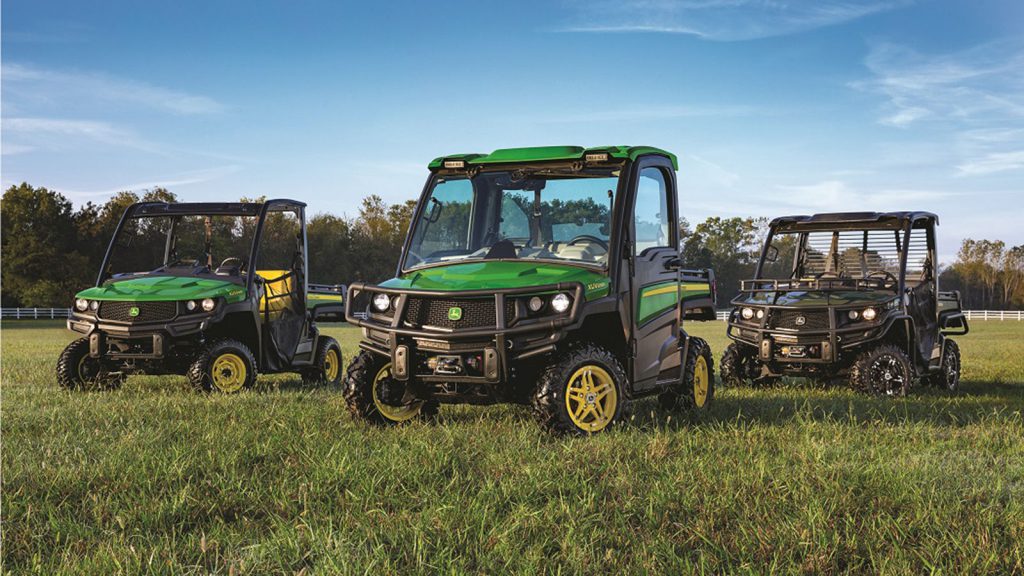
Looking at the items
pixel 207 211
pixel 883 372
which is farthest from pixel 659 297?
pixel 207 211

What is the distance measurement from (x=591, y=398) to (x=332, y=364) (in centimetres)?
761

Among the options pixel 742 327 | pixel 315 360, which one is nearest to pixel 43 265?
pixel 315 360

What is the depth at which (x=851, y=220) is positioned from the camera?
13.2 meters

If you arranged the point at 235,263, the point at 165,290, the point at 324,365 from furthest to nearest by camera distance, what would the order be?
the point at 324,365 → the point at 235,263 → the point at 165,290

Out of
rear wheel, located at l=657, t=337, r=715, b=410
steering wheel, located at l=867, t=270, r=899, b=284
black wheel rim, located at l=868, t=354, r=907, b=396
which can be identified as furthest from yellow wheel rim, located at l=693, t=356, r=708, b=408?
steering wheel, located at l=867, t=270, r=899, b=284

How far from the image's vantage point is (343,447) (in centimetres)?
679

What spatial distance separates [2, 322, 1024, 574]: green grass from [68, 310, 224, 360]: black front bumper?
2.51m

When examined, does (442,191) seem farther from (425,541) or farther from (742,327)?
(742,327)

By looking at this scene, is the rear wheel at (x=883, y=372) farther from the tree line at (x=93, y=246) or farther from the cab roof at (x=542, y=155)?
the tree line at (x=93, y=246)

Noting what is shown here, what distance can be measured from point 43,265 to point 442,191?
58579mm

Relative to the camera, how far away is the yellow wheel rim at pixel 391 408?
8109mm

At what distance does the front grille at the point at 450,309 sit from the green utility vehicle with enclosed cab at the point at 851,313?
6.02 metres

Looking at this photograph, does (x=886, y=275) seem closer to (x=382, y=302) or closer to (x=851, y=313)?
(x=851, y=313)

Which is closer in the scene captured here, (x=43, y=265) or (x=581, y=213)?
(x=581, y=213)
